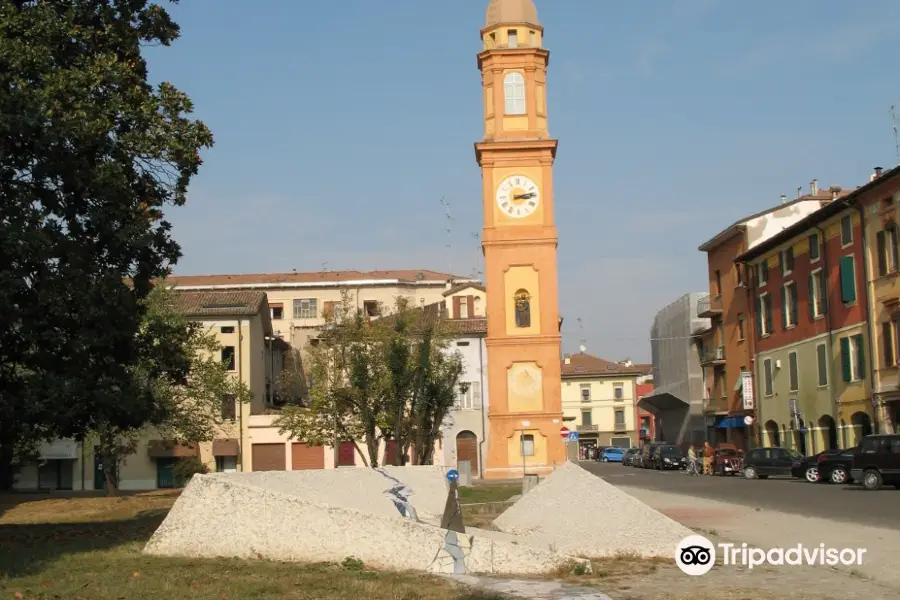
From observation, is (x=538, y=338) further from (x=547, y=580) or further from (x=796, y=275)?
(x=547, y=580)

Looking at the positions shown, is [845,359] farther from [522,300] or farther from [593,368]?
[593,368]

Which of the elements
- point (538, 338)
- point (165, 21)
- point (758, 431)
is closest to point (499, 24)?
point (538, 338)

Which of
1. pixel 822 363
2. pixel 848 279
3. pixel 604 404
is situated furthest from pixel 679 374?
pixel 848 279

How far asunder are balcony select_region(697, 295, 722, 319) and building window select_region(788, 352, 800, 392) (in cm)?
1305

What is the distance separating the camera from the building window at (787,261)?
55.4m

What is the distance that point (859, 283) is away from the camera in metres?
46.7

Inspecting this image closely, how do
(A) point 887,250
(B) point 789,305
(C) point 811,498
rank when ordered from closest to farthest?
(C) point 811,498 < (A) point 887,250 < (B) point 789,305

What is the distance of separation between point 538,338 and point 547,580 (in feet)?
135

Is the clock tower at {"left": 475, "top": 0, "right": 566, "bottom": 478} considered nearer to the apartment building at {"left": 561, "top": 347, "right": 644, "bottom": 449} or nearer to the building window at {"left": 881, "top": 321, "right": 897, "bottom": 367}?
the building window at {"left": 881, "top": 321, "right": 897, "bottom": 367}

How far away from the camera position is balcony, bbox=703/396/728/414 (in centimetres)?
6925

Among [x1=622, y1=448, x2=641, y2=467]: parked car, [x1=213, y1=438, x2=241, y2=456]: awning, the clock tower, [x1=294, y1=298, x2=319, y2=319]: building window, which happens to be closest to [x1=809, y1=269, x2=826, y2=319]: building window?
the clock tower

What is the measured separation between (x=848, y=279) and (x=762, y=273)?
43.2 ft

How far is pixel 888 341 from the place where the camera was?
145 ft

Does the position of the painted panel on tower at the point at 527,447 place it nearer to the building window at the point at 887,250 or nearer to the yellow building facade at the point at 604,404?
the building window at the point at 887,250
